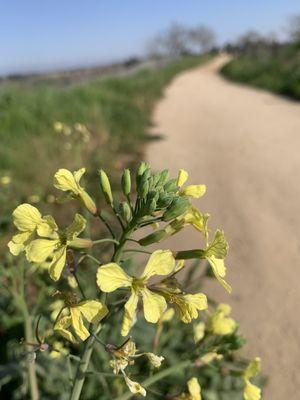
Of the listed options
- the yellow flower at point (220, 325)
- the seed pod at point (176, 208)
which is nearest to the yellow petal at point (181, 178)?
the seed pod at point (176, 208)

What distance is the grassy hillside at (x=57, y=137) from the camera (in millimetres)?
4687

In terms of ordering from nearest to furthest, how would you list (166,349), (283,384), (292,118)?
(166,349), (283,384), (292,118)

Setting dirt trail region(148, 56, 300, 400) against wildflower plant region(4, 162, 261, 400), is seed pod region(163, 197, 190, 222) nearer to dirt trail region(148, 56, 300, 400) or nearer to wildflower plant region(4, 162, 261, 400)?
wildflower plant region(4, 162, 261, 400)

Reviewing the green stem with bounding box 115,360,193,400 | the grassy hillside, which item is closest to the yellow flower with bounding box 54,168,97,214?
the green stem with bounding box 115,360,193,400

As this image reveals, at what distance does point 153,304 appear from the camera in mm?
1013

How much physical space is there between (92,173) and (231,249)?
2.02 metres

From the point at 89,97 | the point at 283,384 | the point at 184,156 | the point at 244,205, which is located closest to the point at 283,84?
the point at 89,97

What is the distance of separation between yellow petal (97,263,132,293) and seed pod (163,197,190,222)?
203 millimetres

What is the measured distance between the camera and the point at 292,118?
27.3ft

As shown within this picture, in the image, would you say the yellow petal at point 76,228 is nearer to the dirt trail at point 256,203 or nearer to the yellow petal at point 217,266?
the yellow petal at point 217,266

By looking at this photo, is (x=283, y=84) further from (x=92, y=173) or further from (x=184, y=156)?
(x=92, y=173)

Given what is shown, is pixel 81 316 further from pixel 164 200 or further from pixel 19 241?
pixel 164 200

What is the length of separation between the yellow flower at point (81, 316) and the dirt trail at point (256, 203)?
5.90 feet

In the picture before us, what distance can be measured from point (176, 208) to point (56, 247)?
0.31 metres
